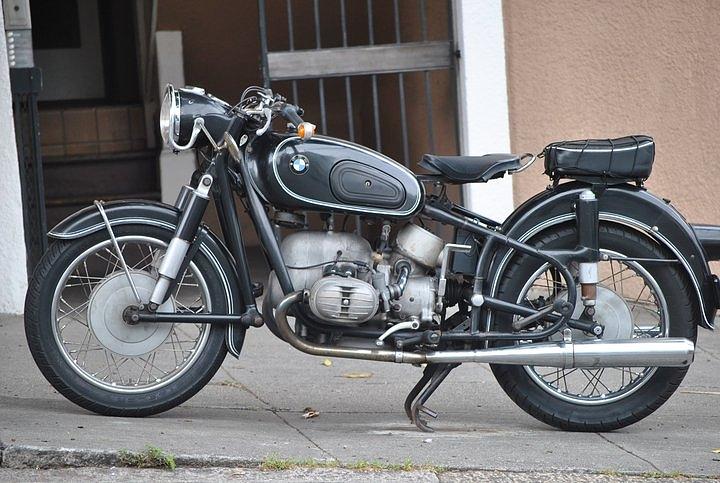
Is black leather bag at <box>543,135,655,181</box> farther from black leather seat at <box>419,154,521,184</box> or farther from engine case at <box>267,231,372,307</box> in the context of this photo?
engine case at <box>267,231,372,307</box>

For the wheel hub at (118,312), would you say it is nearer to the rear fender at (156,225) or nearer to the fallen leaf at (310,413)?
the rear fender at (156,225)

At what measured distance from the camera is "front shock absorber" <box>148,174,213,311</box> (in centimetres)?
450

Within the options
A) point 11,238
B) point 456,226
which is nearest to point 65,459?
point 456,226

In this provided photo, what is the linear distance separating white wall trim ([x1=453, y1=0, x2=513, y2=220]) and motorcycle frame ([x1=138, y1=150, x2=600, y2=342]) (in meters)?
2.61

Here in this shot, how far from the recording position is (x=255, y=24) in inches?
386

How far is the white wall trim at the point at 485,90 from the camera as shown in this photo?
23.3ft

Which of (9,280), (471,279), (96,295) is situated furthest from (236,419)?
(9,280)

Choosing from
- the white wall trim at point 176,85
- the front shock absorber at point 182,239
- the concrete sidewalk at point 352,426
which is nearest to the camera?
the concrete sidewalk at point 352,426

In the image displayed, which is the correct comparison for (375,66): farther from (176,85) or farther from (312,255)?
(312,255)

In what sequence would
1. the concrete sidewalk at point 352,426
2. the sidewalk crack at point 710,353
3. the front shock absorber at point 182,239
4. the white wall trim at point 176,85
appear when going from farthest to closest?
the white wall trim at point 176,85
the sidewalk crack at point 710,353
the front shock absorber at point 182,239
the concrete sidewalk at point 352,426

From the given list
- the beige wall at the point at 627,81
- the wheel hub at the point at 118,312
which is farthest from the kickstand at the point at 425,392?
the beige wall at the point at 627,81

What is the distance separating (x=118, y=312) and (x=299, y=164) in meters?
0.93

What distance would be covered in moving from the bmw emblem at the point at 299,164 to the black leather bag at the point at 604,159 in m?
0.95

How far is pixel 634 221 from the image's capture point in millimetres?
4543
